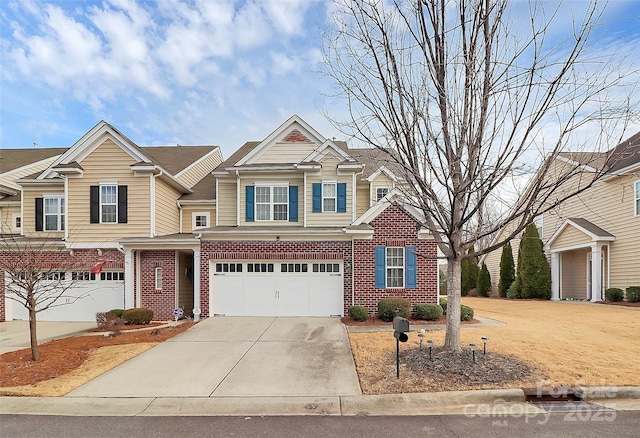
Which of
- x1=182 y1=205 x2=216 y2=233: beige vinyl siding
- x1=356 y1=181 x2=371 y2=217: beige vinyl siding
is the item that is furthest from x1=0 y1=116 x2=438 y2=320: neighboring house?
x1=182 y1=205 x2=216 y2=233: beige vinyl siding

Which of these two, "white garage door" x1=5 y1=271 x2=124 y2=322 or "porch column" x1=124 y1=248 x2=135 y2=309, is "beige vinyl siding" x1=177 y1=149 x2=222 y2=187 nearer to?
"porch column" x1=124 y1=248 x2=135 y2=309

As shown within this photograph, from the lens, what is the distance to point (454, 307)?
7.73 metres

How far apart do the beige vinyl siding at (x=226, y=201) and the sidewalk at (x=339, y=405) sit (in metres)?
10.6

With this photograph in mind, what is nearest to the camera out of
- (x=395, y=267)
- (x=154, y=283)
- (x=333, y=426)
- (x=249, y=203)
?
(x=333, y=426)

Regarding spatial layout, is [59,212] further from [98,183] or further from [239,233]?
[239,233]

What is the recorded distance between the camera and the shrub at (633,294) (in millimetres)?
15984

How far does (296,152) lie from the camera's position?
16203 mm

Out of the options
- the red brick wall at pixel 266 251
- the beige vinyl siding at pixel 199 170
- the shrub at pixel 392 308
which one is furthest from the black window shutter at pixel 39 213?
the shrub at pixel 392 308

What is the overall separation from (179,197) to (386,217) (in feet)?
32.5

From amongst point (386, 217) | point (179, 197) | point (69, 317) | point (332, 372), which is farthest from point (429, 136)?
point (69, 317)

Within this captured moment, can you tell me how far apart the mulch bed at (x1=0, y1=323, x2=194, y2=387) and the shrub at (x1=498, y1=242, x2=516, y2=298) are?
2082 cm

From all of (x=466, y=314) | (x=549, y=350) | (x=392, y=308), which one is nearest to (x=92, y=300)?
(x=392, y=308)

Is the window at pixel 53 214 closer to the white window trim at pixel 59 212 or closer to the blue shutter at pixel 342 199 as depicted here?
the white window trim at pixel 59 212

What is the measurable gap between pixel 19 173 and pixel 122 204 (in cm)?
879
